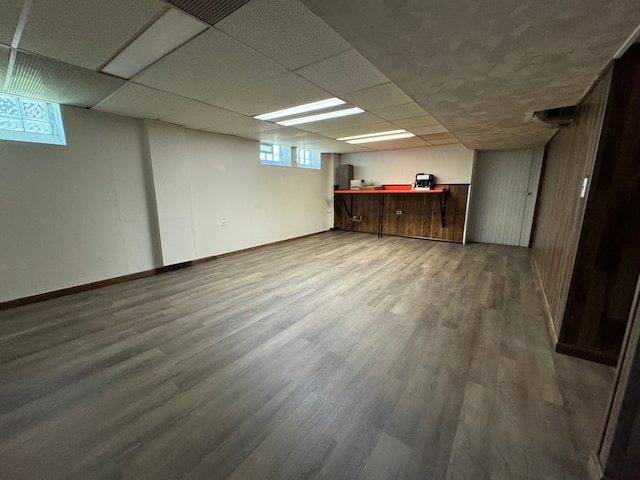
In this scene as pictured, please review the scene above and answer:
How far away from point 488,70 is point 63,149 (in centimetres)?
457

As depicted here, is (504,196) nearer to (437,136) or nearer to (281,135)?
(437,136)

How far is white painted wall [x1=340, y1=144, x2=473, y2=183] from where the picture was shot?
5857 millimetres

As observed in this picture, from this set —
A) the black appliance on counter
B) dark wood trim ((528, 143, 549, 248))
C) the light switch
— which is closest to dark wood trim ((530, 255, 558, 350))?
the light switch

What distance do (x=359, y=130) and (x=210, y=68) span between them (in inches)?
113

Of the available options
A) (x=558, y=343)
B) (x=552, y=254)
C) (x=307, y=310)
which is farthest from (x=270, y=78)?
(x=552, y=254)

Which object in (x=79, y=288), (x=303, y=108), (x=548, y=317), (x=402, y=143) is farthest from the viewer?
(x=402, y=143)

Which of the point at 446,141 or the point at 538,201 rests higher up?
the point at 446,141

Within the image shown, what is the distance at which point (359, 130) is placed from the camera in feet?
14.4

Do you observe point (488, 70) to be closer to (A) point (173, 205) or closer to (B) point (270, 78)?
(B) point (270, 78)

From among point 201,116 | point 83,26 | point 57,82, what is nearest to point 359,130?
point 201,116

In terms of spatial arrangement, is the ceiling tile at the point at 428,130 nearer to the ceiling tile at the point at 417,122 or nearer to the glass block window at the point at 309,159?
the ceiling tile at the point at 417,122

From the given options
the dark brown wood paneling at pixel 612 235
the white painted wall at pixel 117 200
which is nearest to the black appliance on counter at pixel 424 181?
the white painted wall at pixel 117 200

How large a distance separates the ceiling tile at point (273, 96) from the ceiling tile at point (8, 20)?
1432mm

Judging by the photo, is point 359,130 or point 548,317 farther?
point 359,130
